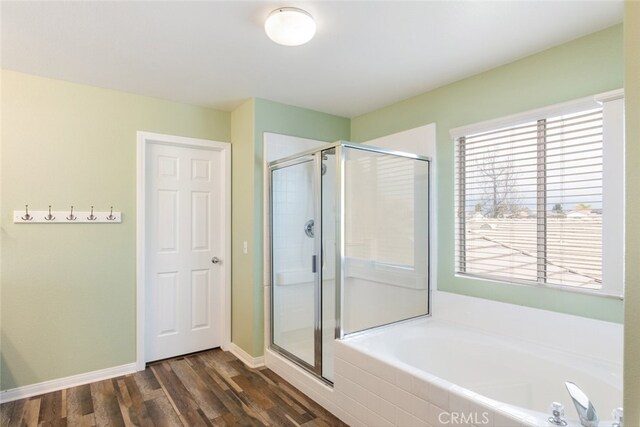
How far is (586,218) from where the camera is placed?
198 cm

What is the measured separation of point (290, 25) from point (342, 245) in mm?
1412

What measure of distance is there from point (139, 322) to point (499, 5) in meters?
3.43

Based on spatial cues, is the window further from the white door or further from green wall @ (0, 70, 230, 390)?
green wall @ (0, 70, 230, 390)

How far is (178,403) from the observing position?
7.84 ft

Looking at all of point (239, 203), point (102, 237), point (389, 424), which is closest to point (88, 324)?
point (102, 237)

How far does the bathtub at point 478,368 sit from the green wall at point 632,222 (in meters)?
0.60

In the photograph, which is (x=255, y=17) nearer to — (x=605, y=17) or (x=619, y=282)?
(x=605, y=17)

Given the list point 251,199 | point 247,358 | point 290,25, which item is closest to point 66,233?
point 251,199

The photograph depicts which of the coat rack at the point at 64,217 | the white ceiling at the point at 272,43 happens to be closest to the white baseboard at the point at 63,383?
the coat rack at the point at 64,217

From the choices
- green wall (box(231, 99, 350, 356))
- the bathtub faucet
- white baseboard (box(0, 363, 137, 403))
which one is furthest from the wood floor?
the bathtub faucet

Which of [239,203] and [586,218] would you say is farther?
[239,203]

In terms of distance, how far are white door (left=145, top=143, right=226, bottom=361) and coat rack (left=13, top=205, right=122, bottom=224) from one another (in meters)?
0.31

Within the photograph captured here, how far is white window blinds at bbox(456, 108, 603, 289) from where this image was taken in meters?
1.97

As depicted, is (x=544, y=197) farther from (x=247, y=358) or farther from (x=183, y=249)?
(x=183, y=249)
